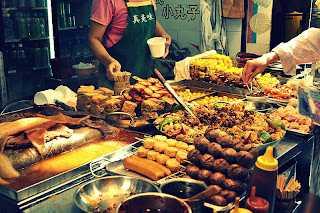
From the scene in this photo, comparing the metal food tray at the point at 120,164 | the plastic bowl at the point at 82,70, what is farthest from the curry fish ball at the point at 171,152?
the plastic bowl at the point at 82,70

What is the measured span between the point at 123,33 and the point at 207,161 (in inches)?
117

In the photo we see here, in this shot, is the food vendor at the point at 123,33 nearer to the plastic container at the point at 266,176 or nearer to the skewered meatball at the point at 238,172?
the skewered meatball at the point at 238,172

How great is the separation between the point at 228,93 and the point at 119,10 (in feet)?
5.58

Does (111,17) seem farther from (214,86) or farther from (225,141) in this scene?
(225,141)

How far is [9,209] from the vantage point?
5.74ft

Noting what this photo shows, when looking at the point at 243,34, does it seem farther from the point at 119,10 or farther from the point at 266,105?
the point at 266,105

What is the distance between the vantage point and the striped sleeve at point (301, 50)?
8.97 feet

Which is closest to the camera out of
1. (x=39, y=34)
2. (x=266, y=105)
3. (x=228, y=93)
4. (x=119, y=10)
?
(x=266, y=105)

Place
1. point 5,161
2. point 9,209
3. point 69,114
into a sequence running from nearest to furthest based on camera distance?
1. point 9,209
2. point 5,161
3. point 69,114

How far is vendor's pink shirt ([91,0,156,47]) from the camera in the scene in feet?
13.3

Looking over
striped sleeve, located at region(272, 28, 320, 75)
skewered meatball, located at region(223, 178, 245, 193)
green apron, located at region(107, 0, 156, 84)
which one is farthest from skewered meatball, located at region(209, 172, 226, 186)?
green apron, located at region(107, 0, 156, 84)

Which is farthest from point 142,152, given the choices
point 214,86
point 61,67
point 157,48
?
point 61,67

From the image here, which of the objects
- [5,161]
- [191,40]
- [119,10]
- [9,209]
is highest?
[119,10]

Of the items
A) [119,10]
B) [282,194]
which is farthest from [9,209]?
[119,10]
